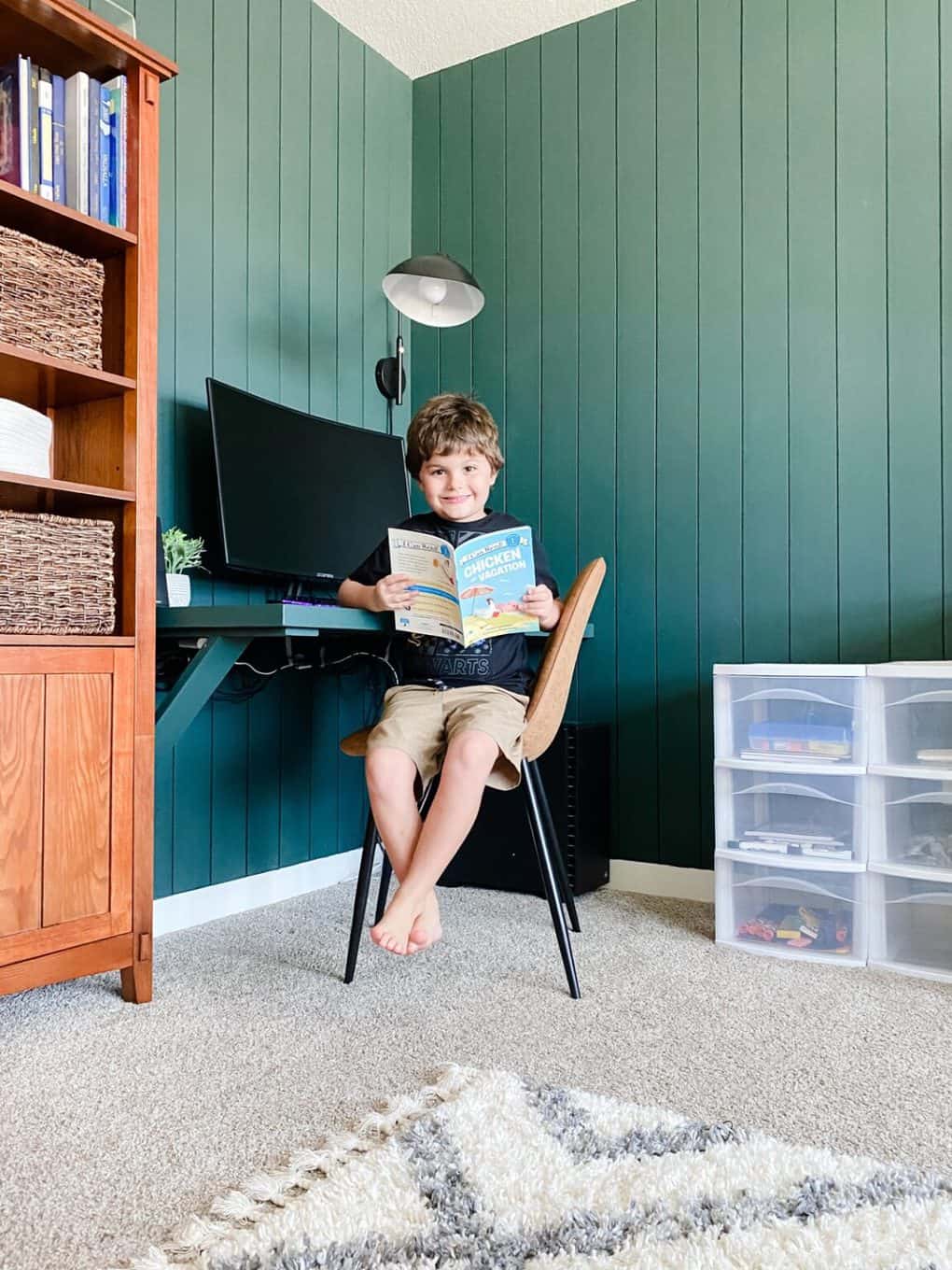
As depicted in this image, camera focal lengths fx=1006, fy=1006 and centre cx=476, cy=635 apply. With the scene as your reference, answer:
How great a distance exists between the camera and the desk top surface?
175 centimetres

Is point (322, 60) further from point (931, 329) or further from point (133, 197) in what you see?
point (931, 329)

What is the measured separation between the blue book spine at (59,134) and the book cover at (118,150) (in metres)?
0.08

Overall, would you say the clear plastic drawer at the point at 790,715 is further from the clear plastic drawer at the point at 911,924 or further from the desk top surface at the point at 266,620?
the desk top surface at the point at 266,620

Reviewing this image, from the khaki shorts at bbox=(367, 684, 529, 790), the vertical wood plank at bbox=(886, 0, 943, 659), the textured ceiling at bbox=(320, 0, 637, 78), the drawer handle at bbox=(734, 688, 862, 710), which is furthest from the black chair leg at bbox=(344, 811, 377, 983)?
the textured ceiling at bbox=(320, 0, 637, 78)

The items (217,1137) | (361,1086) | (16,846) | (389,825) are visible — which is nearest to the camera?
(217,1137)

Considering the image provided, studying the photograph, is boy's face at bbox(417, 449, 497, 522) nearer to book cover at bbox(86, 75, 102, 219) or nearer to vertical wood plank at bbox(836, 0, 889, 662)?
book cover at bbox(86, 75, 102, 219)

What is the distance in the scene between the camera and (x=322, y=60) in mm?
2826

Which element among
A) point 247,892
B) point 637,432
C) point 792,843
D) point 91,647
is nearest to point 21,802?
point 91,647

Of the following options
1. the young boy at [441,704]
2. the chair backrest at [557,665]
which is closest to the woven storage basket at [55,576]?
the young boy at [441,704]

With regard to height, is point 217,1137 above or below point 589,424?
below

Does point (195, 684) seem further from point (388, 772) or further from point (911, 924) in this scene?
point (911, 924)

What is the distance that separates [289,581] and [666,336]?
1211mm

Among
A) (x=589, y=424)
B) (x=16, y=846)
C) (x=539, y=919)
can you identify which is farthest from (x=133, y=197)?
(x=539, y=919)

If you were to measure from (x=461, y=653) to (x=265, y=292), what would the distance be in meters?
1.20
